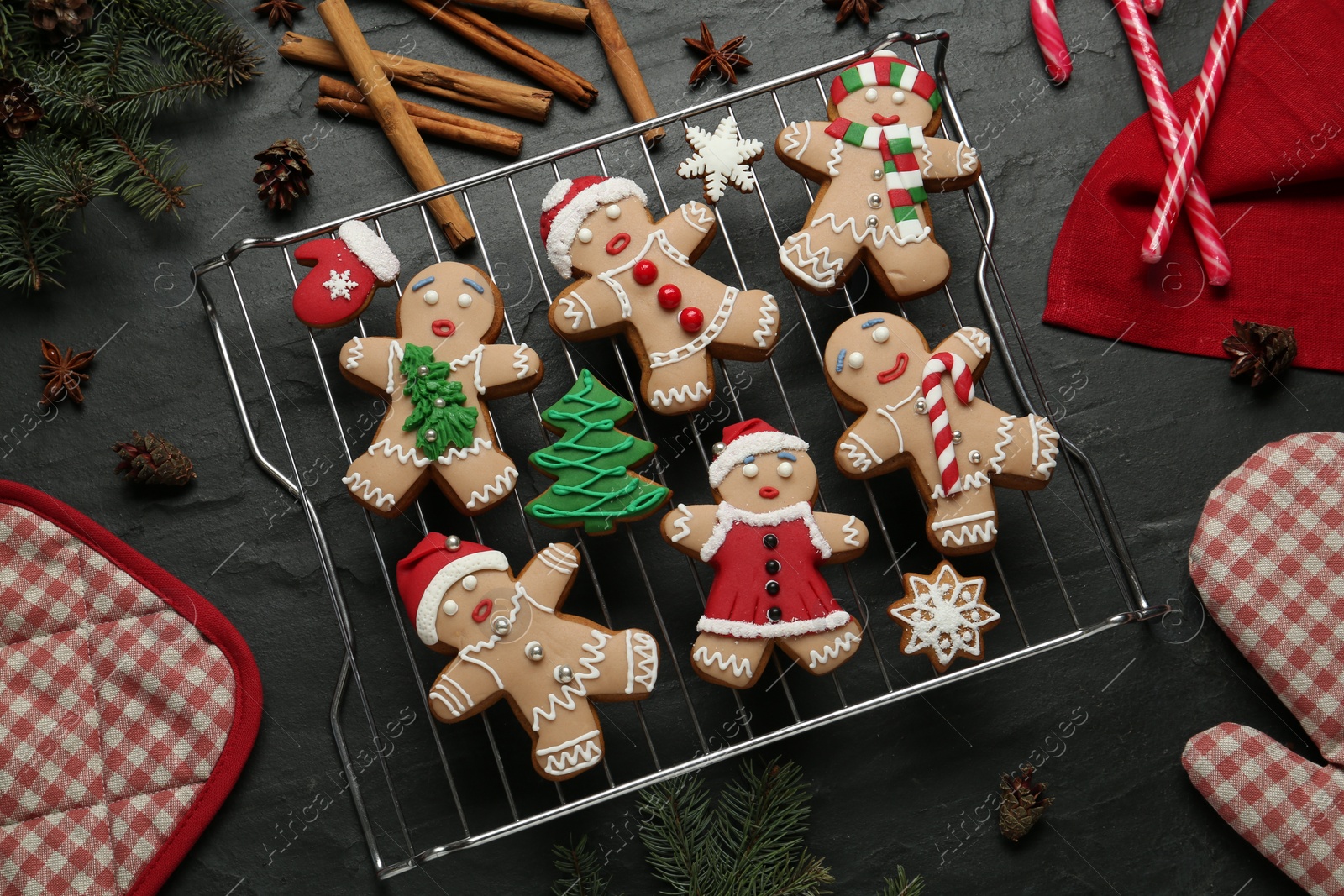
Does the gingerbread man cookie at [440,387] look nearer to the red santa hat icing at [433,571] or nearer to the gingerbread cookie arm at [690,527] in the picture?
the red santa hat icing at [433,571]

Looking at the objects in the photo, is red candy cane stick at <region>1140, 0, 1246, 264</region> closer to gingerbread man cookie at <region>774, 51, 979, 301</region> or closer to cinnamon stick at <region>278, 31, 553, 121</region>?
gingerbread man cookie at <region>774, 51, 979, 301</region>

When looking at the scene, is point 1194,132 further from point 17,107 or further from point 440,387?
point 17,107

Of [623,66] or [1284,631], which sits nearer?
[1284,631]

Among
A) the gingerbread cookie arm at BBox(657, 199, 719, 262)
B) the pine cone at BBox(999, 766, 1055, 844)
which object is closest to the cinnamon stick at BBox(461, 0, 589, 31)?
the gingerbread cookie arm at BBox(657, 199, 719, 262)

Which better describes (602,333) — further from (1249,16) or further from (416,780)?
(1249,16)

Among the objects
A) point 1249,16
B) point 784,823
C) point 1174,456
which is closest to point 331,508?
point 784,823

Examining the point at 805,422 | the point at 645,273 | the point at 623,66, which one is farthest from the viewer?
the point at 623,66

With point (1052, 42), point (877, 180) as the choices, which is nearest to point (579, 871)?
point (877, 180)
